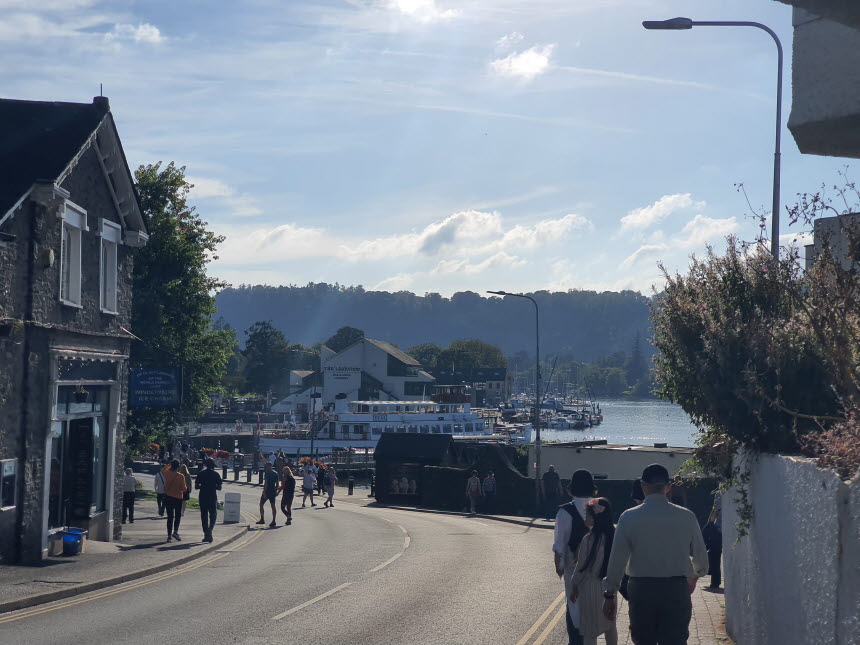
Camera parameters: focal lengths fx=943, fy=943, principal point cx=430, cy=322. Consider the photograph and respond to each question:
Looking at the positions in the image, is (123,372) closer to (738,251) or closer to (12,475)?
(12,475)

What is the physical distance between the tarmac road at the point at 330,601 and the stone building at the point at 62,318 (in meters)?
3.05

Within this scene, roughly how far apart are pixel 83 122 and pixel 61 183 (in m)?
2.56

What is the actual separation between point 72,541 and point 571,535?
1297 centimetres

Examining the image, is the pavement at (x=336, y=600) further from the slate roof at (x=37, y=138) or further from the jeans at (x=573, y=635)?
the slate roof at (x=37, y=138)

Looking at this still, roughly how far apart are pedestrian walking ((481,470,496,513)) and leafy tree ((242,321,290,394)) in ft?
477

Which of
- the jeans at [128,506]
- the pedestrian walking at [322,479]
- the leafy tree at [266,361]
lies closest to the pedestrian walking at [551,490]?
the pedestrian walking at [322,479]

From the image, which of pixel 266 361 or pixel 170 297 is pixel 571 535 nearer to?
pixel 170 297

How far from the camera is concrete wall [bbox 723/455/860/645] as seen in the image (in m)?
5.79

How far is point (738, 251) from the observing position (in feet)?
37.5

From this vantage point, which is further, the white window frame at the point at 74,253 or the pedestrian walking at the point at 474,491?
→ the pedestrian walking at the point at 474,491

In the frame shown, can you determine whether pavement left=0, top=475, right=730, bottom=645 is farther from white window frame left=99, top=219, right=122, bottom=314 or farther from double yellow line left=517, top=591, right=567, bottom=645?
white window frame left=99, top=219, right=122, bottom=314

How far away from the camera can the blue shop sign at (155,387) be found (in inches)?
1008

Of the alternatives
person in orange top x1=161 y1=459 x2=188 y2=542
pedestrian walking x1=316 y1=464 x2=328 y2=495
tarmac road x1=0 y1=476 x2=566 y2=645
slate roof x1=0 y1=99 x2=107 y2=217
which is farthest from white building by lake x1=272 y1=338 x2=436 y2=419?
slate roof x1=0 y1=99 x2=107 y2=217

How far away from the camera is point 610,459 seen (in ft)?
149
